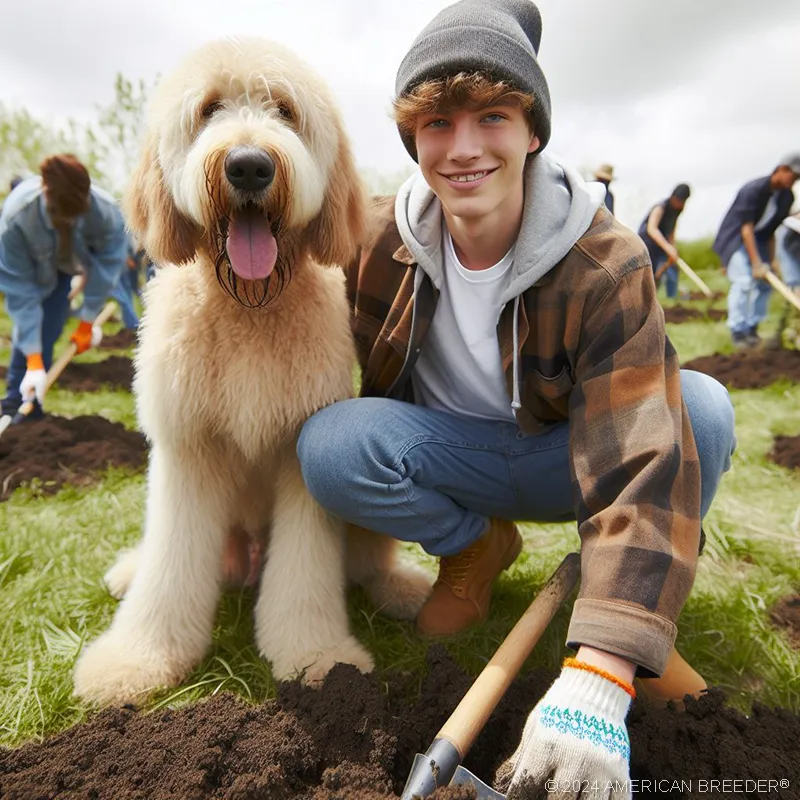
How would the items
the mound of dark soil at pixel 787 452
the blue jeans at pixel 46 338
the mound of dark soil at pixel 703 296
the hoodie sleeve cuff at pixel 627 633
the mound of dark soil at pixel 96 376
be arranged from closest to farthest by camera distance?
1. the hoodie sleeve cuff at pixel 627 633
2. the mound of dark soil at pixel 787 452
3. the blue jeans at pixel 46 338
4. the mound of dark soil at pixel 96 376
5. the mound of dark soil at pixel 703 296

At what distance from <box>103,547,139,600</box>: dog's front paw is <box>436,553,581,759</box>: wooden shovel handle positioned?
1.62m

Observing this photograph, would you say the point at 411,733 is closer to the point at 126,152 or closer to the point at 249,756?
the point at 249,756

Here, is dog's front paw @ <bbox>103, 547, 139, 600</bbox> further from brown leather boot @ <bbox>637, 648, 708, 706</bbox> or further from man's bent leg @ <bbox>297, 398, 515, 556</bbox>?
brown leather boot @ <bbox>637, 648, 708, 706</bbox>

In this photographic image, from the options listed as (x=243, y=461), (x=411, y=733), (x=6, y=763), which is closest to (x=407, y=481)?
(x=243, y=461)

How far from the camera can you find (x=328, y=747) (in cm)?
175

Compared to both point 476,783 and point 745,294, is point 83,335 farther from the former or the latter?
point 745,294

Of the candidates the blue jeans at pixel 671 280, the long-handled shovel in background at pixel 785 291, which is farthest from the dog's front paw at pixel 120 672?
the blue jeans at pixel 671 280

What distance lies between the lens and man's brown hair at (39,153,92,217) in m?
5.38

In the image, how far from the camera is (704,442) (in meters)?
2.20

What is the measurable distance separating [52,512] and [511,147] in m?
3.15

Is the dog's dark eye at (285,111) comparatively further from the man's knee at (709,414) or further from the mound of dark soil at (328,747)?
the mound of dark soil at (328,747)

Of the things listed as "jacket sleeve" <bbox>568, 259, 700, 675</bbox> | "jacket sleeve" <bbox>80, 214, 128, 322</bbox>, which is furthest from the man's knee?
"jacket sleeve" <bbox>80, 214, 128, 322</bbox>

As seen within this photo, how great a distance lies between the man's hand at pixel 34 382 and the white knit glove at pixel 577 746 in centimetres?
496

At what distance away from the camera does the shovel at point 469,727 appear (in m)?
1.54
